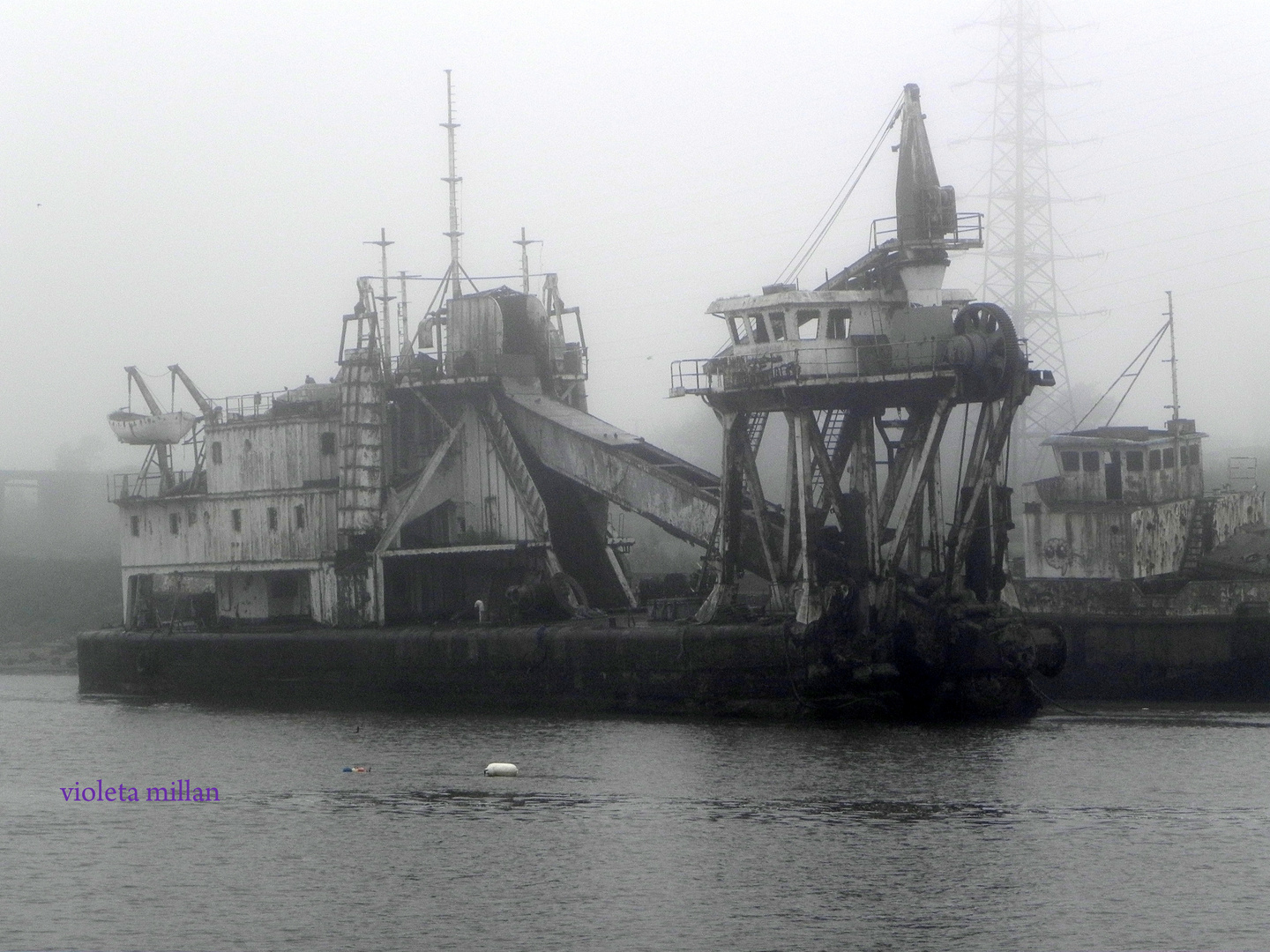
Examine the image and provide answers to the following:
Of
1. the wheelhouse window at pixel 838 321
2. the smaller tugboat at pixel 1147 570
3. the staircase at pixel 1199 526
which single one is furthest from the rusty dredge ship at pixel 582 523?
the staircase at pixel 1199 526

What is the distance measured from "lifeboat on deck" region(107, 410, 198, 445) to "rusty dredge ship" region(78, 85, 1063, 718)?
91mm

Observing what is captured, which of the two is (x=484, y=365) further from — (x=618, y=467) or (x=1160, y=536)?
(x=1160, y=536)

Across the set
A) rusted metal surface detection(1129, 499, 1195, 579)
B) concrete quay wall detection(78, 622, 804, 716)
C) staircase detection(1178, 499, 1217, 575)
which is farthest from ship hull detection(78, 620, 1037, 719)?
staircase detection(1178, 499, 1217, 575)

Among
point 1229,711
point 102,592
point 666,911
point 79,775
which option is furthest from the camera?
point 102,592

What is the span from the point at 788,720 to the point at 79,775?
13359 millimetres

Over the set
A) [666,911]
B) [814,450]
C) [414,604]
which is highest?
[814,450]

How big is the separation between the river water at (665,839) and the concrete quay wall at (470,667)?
3.16 ft

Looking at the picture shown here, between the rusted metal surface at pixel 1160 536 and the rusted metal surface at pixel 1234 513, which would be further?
A: the rusted metal surface at pixel 1234 513

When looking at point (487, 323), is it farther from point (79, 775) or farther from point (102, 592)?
point (102, 592)

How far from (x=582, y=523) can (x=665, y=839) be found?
→ 20012 millimetres

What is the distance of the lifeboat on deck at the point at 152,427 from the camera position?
1927 inches

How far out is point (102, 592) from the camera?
231ft

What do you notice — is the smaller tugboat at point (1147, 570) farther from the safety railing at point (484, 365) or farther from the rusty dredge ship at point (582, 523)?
the safety railing at point (484, 365)

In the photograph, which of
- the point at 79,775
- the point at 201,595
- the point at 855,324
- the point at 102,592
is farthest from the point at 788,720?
the point at 102,592
